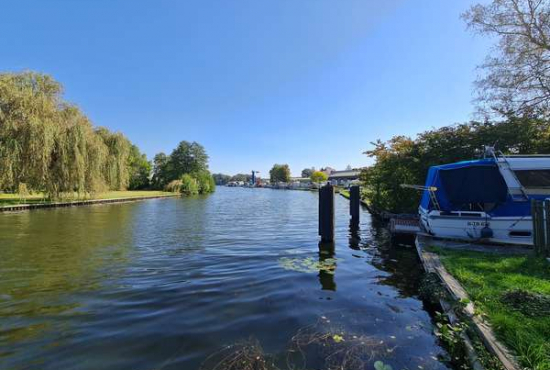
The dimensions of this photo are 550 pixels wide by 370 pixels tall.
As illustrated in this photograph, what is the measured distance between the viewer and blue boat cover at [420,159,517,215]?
8586 millimetres

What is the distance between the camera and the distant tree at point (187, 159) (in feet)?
236

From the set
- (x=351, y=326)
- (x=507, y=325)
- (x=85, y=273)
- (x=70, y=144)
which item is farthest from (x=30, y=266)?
(x=70, y=144)

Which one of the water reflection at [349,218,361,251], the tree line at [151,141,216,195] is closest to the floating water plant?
the water reflection at [349,218,361,251]

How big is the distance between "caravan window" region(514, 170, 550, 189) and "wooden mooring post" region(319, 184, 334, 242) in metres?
5.50

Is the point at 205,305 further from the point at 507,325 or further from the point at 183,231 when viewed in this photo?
the point at 183,231

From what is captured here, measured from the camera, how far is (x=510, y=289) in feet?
15.0

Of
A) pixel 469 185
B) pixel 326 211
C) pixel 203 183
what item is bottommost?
pixel 326 211

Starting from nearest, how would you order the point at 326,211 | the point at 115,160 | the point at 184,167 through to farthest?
the point at 326,211 < the point at 115,160 < the point at 184,167

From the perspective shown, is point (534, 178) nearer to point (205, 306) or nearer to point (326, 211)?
point (326, 211)

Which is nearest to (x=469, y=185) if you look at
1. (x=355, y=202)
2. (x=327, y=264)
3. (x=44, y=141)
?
(x=327, y=264)

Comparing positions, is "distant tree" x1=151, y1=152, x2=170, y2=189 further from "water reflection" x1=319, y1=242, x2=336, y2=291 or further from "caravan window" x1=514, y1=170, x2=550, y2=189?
"caravan window" x1=514, y1=170, x2=550, y2=189

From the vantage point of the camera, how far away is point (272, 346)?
13.0 feet

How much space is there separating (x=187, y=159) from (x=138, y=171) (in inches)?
456

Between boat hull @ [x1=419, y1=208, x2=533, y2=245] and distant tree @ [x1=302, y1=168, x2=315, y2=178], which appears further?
distant tree @ [x1=302, y1=168, x2=315, y2=178]
